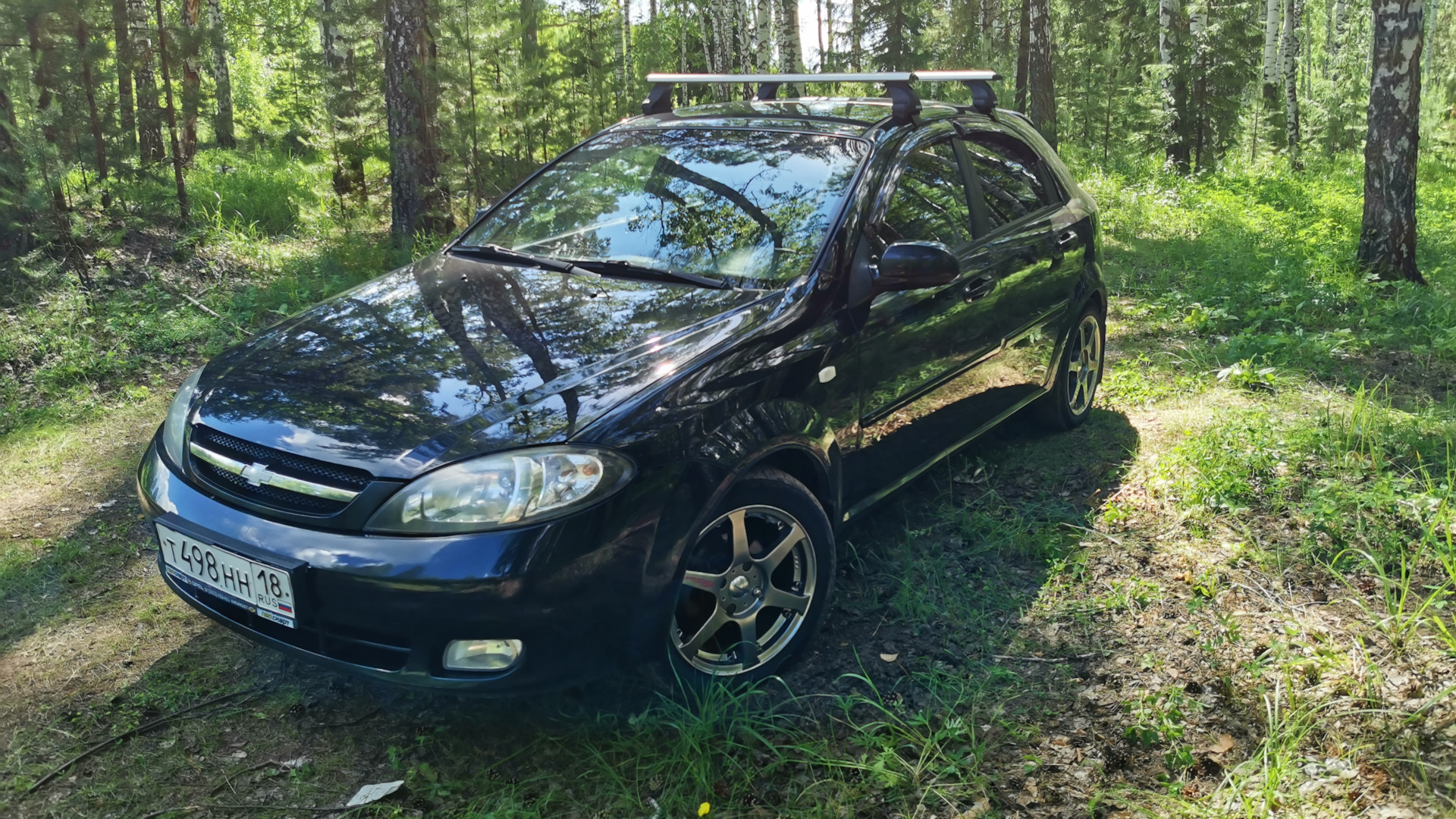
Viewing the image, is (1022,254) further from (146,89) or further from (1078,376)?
(146,89)

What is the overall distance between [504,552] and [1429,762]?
2527mm

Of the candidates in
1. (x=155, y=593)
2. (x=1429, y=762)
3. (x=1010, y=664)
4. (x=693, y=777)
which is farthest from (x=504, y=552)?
(x=1429, y=762)

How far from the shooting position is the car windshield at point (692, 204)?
354 centimetres

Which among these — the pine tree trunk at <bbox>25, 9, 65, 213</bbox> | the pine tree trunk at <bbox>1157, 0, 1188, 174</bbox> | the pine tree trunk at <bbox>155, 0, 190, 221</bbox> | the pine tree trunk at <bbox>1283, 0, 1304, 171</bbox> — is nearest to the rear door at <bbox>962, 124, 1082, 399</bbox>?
the pine tree trunk at <bbox>25, 9, 65, 213</bbox>

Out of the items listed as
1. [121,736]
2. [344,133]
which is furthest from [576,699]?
[344,133]

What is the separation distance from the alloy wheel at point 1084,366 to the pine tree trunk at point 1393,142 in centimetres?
424

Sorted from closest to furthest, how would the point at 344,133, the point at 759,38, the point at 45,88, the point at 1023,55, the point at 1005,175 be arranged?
the point at 1005,175 < the point at 45,88 < the point at 344,133 < the point at 759,38 < the point at 1023,55

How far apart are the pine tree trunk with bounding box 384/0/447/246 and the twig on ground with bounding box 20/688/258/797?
6371mm

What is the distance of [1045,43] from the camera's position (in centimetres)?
1714

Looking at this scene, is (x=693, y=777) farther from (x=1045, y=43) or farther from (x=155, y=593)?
(x=1045, y=43)

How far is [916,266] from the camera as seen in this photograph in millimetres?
3379

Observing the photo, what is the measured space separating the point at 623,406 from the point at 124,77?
9.59 metres

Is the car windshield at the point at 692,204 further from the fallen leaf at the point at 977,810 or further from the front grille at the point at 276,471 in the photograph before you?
the fallen leaf at the point at 977,810

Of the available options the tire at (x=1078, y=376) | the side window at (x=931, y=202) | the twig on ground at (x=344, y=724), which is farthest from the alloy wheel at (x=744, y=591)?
the tire at (x=1078, y=376)
